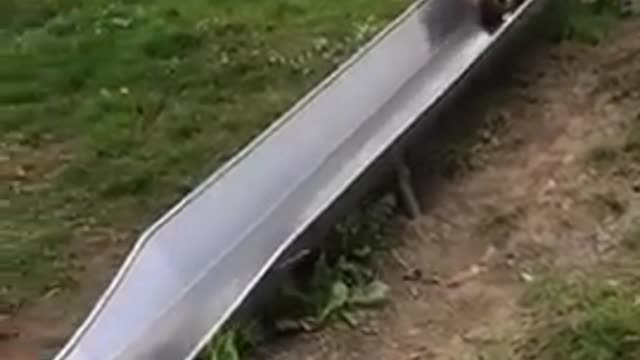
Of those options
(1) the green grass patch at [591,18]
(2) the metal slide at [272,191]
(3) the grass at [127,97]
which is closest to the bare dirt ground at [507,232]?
(2) the metal slide at [272,191]

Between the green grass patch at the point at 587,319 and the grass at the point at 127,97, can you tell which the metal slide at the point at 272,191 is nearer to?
the grass at the point at 127,97

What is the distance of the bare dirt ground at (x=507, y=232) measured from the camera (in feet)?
14.6

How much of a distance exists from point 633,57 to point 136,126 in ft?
6.11

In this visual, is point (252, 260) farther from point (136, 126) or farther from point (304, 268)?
point (136, 126)

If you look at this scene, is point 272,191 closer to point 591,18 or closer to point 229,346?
point 229,346

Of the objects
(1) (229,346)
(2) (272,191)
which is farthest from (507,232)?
(1) (229,346)

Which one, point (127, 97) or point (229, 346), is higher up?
point (127, 97)

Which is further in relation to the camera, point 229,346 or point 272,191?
point 272,191

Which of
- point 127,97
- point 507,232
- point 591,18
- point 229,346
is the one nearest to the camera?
point 229,346

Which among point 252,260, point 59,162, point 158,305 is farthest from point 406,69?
point 158,305

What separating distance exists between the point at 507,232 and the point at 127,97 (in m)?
2.10

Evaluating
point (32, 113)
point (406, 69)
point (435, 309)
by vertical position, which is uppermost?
point (32, 113)

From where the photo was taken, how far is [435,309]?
4.63 m

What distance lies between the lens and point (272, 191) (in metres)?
5.13
